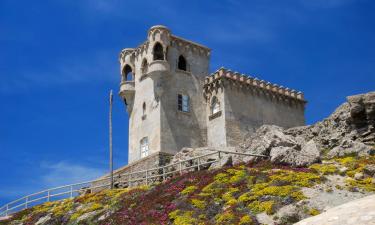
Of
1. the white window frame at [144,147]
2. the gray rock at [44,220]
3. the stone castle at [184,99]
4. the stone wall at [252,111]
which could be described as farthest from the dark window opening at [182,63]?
the gray rock at [44,220]

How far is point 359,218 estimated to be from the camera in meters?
19.7

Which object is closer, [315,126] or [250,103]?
[315,126]

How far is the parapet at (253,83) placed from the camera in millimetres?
58438

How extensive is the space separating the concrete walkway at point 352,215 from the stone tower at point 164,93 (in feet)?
113

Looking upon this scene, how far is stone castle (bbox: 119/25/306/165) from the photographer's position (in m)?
56.8

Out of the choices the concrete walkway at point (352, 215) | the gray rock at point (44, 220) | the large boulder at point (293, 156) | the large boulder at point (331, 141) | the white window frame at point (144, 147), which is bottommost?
the concrete walkway at point (352, 215)

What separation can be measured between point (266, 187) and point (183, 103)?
28.8m

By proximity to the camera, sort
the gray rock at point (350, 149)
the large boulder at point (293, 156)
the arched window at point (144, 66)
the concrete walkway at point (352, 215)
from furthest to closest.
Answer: the arched window at point (144, 66)
the gray rock at point (350, 149)
the large boulder at point (293, 156)
the concrete walkway at point (352, 215)

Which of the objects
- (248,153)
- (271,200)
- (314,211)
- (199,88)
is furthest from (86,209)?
(199,88)

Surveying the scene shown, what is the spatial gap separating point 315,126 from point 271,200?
16.4 m

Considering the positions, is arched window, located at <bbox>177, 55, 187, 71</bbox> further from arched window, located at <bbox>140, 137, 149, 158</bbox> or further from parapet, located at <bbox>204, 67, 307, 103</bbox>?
arched window, located at <bbox>140, 137, 149, 158</bbox>

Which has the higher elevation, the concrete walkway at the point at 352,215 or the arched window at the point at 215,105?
the arched window at the point at 215,105

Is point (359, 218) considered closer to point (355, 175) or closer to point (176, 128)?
point (355, 175)

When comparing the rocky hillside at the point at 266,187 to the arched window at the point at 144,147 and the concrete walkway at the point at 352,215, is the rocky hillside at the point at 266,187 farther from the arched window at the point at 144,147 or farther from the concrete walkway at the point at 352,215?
the arched window at the point at 144,147
